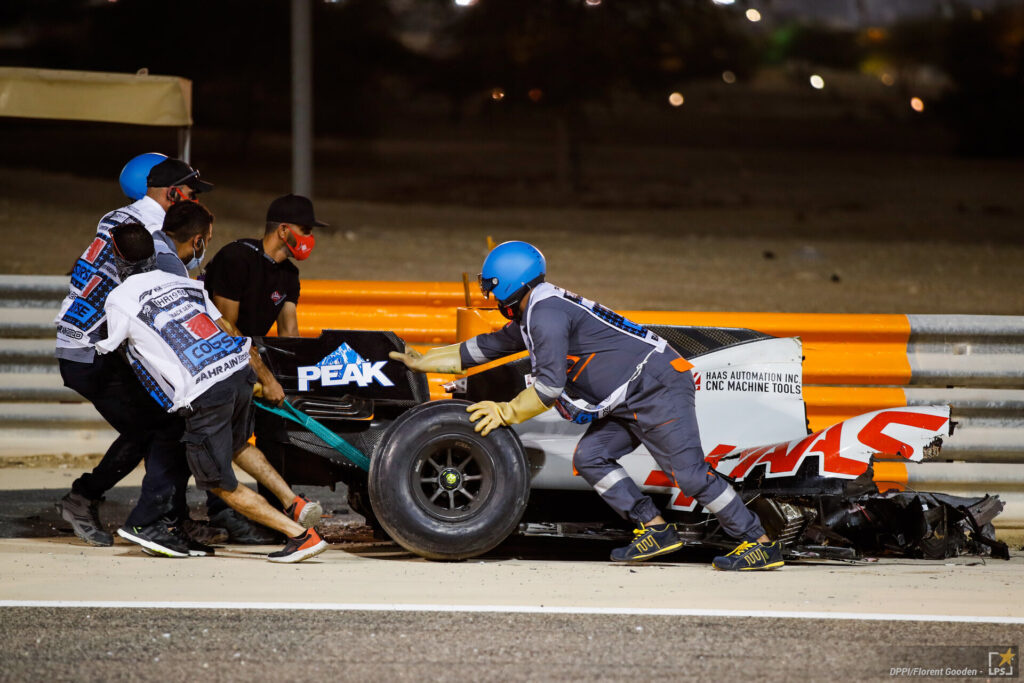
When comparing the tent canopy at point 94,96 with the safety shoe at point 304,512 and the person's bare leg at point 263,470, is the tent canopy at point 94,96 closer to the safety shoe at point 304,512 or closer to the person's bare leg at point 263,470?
the person's bare leg at point 263,470

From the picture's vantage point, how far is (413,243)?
1781 centimetres

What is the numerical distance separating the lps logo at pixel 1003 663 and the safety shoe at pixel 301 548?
2.87m

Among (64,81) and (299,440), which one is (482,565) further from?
(64,81)

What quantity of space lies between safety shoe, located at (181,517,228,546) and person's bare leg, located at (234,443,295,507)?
0.70 metres

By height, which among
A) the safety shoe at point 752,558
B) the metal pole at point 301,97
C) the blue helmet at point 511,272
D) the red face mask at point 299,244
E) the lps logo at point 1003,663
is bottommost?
the lps logo at point 1003,663

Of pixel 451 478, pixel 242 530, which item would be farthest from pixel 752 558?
pixel 242 530

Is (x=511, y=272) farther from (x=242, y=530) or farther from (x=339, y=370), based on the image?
(x=242, y=530)

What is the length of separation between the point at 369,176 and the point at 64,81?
24332 mm

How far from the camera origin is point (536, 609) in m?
5.21

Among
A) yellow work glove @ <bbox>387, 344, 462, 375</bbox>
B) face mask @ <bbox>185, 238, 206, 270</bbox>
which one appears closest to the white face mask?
face mask @ <bbox>185, 238, 206, 270</bbox>

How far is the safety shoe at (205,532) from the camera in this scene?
6695mm

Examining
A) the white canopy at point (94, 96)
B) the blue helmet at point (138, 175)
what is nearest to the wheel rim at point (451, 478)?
the blue helmet at point (138, 175)

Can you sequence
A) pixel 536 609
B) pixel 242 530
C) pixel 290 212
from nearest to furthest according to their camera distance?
pixel 536 609
pixel 290 212
pixel 242 530

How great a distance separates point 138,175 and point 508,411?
2347 mm
